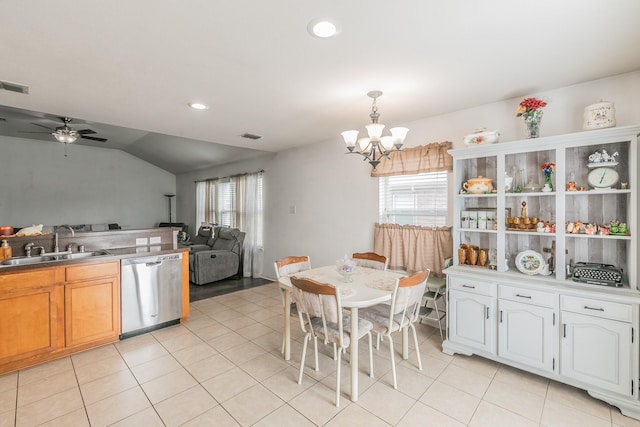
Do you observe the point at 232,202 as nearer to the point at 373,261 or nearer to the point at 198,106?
the point at 198,106

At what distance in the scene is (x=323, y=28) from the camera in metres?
1.78

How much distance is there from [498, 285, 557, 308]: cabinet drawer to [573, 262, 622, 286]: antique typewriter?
0.30 metres

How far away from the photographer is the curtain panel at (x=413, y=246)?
3.39m

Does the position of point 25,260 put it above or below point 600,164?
below

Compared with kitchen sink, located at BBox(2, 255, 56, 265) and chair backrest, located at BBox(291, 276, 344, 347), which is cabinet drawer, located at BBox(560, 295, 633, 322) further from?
kitchen sink, located at BBox(2, 255, 56, 265)

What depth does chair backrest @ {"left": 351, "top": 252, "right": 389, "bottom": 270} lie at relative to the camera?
329cm

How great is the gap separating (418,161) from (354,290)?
1.96 m

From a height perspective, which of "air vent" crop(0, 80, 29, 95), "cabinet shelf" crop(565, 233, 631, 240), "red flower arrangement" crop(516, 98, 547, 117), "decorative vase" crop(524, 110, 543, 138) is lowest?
"cabinet shelf" crop(565, 233, 631, 240)

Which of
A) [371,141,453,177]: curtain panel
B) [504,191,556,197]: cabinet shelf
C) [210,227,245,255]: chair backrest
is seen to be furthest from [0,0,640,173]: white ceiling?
[210,227,245,255]: chair backrest

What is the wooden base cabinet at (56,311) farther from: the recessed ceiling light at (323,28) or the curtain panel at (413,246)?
the curtain panel at (413,246)

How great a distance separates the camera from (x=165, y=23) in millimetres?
1723

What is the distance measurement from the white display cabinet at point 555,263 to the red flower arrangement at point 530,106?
28 cm

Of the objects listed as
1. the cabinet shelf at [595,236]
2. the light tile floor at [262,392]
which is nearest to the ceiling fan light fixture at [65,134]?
the light tile floor at [262,392]

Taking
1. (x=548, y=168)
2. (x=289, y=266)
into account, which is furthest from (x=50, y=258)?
(x=548, y=168)
